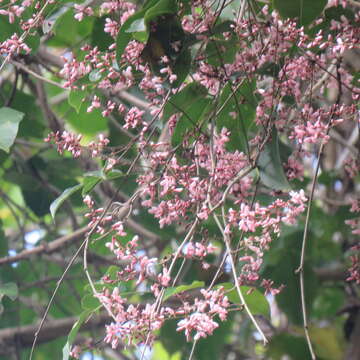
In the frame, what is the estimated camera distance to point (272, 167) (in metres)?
1.18

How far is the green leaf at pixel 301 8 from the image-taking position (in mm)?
1106

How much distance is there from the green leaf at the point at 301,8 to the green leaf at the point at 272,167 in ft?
0.59

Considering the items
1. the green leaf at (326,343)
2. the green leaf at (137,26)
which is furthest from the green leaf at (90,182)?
the green leaf at (326,343)

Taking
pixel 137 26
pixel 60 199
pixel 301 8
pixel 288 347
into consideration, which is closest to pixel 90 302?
pixel 60 199

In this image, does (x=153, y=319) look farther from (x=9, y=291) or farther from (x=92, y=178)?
(x=9, y=291)

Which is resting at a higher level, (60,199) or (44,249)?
(60,199)

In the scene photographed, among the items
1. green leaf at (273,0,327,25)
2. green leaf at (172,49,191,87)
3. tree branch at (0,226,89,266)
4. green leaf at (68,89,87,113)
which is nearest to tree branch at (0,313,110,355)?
tree branch at (0,226,89,266)

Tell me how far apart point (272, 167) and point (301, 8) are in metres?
0.24

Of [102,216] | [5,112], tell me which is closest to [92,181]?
[102,216]

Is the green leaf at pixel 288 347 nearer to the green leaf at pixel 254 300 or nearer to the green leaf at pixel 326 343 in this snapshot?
the green leaf at pixel 326 343

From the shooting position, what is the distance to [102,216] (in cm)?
108

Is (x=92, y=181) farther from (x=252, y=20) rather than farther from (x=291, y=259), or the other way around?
(x=291, y=259)

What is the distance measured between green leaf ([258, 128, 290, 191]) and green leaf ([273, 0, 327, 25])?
0.18m

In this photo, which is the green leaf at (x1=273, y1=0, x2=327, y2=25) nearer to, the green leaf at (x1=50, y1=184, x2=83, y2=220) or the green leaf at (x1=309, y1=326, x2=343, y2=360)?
the green leaf at (x1=50, y1=184, x2=83, y2=220)
